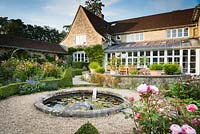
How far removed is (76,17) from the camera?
27.9 meters

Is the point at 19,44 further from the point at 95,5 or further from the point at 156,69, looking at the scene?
the point at 95,5

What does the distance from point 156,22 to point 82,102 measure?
23185mm

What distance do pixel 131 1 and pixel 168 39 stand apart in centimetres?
876

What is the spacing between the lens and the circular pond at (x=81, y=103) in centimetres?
578

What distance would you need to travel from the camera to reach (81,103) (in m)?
7.29

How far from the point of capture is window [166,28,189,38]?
22.5m

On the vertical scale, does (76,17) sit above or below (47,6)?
above

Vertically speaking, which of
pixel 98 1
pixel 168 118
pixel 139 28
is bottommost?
pixel 168 118

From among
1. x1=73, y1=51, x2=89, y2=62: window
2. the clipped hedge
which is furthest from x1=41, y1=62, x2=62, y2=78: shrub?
x1=73, y1=51, x2=89, y2=62: window

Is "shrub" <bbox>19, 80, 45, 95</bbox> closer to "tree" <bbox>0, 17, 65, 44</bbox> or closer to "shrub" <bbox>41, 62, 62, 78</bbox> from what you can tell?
"shrub" <bbox>41, 62, 62, 78</bbox>

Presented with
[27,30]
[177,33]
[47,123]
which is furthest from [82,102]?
[27,30]

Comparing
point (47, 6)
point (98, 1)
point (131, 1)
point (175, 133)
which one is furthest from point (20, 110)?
point (98, 1)

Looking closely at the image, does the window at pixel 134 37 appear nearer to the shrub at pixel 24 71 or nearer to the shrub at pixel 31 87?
the shrub at pixel 24 71

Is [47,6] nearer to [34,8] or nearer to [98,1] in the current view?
[34,8]
